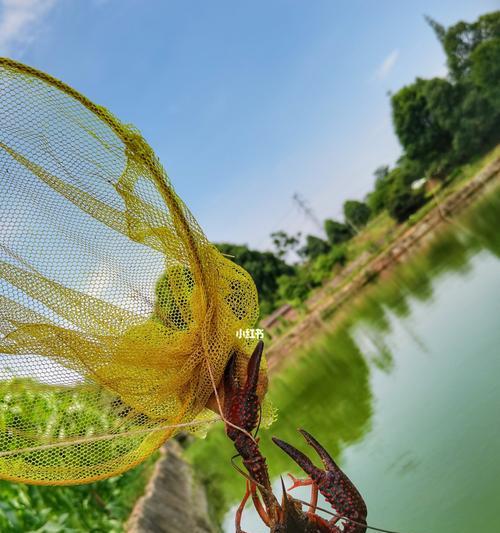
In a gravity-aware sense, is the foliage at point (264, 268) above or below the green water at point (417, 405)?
above

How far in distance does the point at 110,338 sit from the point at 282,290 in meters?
36.2

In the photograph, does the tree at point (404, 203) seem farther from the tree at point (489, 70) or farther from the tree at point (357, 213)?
the tree at point (357, 213)

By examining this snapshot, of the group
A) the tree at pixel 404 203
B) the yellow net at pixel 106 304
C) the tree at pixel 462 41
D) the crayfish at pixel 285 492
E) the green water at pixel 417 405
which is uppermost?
the tree at pixel 462 41

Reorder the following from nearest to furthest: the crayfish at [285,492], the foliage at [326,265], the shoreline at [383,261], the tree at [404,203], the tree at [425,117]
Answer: the crayfish at [285,492] → the shoreline at [383,261] → the tree at [404,203] → the foliage at [326,265] → the tree at [425,117]

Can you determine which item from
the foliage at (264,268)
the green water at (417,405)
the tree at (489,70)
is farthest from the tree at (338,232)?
the green water at (417,405)

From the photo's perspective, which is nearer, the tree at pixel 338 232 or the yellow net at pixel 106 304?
the yellow net at pixel 106 304

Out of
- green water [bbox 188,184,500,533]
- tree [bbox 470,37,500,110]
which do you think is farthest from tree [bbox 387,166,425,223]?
green water [bbox 188,184,500,533]

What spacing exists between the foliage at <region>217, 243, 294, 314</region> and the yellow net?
1628 inches

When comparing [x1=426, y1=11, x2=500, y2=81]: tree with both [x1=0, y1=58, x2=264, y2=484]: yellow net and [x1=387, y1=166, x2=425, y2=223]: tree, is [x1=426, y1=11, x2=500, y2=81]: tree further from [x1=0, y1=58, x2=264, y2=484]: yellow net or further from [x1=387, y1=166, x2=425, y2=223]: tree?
[x1=0, y1=58, x2=264, y2=484]: yellow net

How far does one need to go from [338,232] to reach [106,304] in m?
48.7

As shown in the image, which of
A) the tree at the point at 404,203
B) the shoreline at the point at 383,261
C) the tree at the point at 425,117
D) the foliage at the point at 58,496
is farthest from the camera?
the tree at the point at 425,117

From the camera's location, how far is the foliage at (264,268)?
45.4 metres

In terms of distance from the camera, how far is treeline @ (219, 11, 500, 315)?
35375 mm

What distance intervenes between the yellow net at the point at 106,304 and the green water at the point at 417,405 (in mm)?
3792
